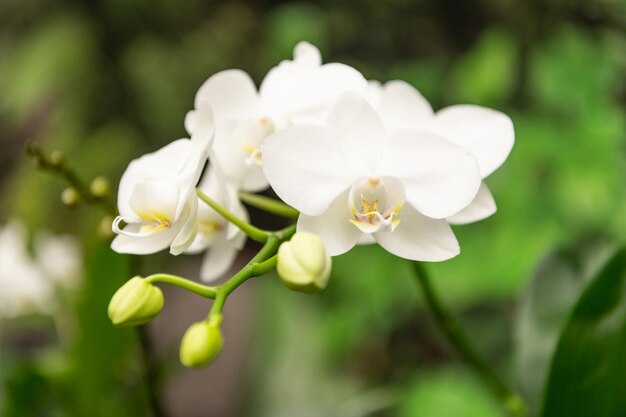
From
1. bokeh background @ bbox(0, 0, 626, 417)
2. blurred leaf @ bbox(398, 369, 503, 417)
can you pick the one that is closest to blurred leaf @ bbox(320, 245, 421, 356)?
bokeh background @ bbox(0, 0, 626, 417)

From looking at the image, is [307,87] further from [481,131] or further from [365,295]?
[365,295]

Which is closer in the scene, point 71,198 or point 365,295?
point 71,198

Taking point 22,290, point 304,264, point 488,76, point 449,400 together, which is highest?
point 304,264

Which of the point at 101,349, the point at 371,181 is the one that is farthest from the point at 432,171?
the point at 101,349

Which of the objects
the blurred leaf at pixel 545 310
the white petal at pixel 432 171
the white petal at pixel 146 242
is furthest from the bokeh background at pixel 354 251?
the white petal at pixel 432 171

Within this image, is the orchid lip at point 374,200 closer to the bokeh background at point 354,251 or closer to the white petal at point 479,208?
the white petal at point 479,208

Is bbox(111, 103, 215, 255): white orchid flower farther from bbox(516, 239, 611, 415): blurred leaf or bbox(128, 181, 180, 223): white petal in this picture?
bbox(516, 239, 611, 415): blurred leaf
